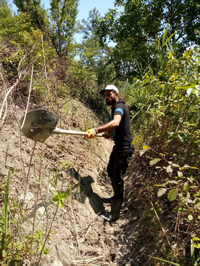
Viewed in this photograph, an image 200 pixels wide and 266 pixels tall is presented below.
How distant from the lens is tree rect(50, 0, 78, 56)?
5895 mm

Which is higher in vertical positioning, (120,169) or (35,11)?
(35,11)

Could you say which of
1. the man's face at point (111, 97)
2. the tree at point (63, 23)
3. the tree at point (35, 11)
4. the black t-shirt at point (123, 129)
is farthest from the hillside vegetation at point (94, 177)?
the tree at point (35, 11)

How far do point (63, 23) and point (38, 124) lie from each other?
525cm

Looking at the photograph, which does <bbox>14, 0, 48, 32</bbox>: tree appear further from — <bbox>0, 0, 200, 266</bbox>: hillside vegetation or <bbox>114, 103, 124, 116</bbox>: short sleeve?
<bbox>114, 103, 124, 116</bbox>: short sleeve

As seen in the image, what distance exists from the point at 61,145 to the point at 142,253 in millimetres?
1852

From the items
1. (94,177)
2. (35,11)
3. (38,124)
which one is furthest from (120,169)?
(35,11)

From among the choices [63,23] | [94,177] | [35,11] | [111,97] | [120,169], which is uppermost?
[35,11]

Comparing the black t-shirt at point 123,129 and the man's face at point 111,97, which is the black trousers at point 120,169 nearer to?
the black t-shirt at point 123,129

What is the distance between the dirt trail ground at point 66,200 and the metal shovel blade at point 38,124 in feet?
0.36

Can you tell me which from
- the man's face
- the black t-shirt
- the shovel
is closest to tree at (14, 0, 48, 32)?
the man's face

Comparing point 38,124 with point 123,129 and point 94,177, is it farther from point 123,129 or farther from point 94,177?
point 94,177

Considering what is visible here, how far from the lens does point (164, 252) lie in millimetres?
1737

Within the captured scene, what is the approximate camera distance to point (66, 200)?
7.51ft

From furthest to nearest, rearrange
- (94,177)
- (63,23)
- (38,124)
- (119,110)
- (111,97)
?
(63,23), (94,177), (111,97), (119,110), (38,124)
